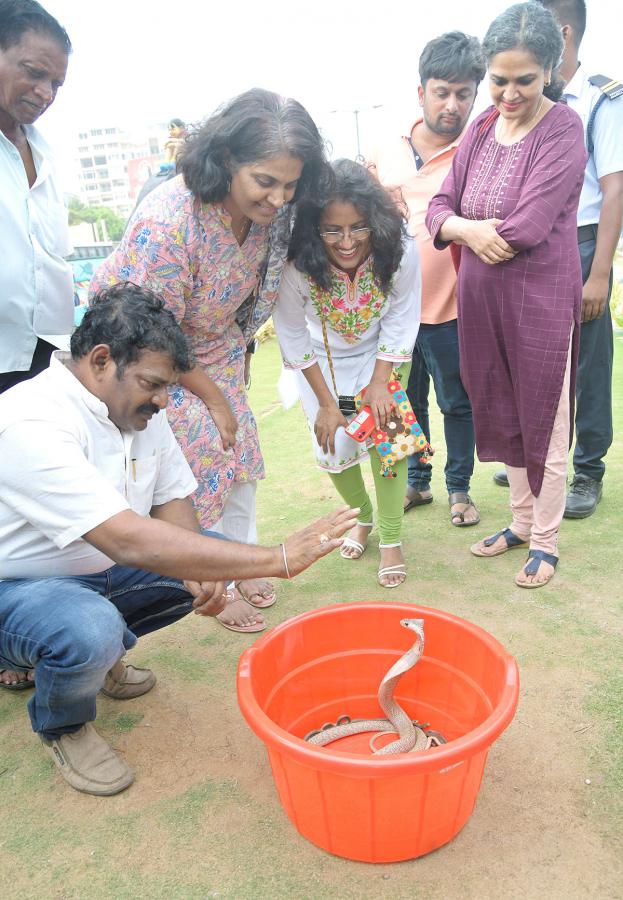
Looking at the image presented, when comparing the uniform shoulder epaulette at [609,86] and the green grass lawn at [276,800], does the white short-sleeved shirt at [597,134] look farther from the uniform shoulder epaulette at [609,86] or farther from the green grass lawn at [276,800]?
the green grass lawn at [276,800]

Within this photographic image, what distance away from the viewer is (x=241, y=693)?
1.49m


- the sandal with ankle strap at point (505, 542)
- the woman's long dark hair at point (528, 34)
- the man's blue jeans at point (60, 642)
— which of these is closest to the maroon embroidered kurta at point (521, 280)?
the woman's long dark hair at point (528, 34)

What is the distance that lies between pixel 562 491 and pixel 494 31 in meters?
1.52

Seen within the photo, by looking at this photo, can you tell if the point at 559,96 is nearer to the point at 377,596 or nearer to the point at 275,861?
the point at 377,596

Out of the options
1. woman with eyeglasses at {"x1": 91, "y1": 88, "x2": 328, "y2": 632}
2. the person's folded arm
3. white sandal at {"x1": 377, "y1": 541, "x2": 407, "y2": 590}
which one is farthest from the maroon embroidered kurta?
woman with eyeglasses at {"x1": 91, "y1": 88, "x2": 328, "y2": 632}

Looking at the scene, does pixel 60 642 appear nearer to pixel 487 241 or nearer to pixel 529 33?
pixel 487 241

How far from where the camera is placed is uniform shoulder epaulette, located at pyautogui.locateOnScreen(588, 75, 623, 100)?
258 cm

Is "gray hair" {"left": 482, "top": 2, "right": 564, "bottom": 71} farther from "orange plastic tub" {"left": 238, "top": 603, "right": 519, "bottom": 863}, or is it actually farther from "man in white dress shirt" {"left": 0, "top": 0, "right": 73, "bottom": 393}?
"orange plastic tub" {"left": 238, "top": 603, "right": 519, "bottom": 863}

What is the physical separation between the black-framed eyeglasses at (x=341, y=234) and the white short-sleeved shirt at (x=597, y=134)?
99 centimetres

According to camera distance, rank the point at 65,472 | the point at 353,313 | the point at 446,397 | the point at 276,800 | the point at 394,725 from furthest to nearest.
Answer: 1. the point at 446,397
2. the point at 353,313
3. the point at 394,725
4. the point at 276,800
5. the point at 65,472

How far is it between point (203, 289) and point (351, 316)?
0.60 metres

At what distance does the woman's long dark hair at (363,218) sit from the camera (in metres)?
2.21

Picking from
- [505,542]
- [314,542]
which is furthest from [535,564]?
[314,542]

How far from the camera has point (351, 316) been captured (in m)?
2.52
